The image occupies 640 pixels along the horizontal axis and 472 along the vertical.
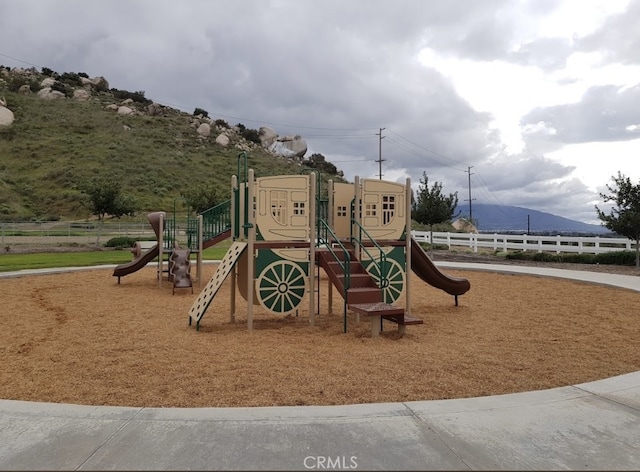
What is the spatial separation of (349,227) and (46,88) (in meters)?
88.8

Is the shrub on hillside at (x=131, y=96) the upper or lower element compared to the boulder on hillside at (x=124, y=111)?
upper

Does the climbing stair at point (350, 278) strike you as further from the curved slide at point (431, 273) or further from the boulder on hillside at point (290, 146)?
the boulder on hillside at point (290, 146)

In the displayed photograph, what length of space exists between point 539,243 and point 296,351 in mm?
21507

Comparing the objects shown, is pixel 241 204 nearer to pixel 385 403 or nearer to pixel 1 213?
pixel 385 403

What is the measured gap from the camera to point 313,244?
8070 millimetres

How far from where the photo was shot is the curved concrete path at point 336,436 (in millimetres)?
3010

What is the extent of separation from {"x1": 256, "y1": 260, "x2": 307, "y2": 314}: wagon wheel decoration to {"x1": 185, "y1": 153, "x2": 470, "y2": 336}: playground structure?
17 mm

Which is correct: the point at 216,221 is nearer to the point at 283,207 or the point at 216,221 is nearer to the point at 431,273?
the point at 283,207

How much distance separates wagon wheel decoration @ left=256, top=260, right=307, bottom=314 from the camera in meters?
7.93

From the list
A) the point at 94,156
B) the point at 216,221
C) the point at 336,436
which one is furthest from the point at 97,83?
the point at 336,436

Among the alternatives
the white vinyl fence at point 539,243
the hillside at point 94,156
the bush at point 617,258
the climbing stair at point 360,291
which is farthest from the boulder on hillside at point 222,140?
Answer: the climbing stair at point 360,291

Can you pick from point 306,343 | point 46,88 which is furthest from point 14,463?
point 46,88

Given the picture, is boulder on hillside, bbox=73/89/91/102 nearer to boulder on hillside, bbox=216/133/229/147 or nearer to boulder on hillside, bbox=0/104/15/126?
boulder on hillside, bbox=0/104/15/126

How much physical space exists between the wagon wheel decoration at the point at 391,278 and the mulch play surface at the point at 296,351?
0.71 metres
